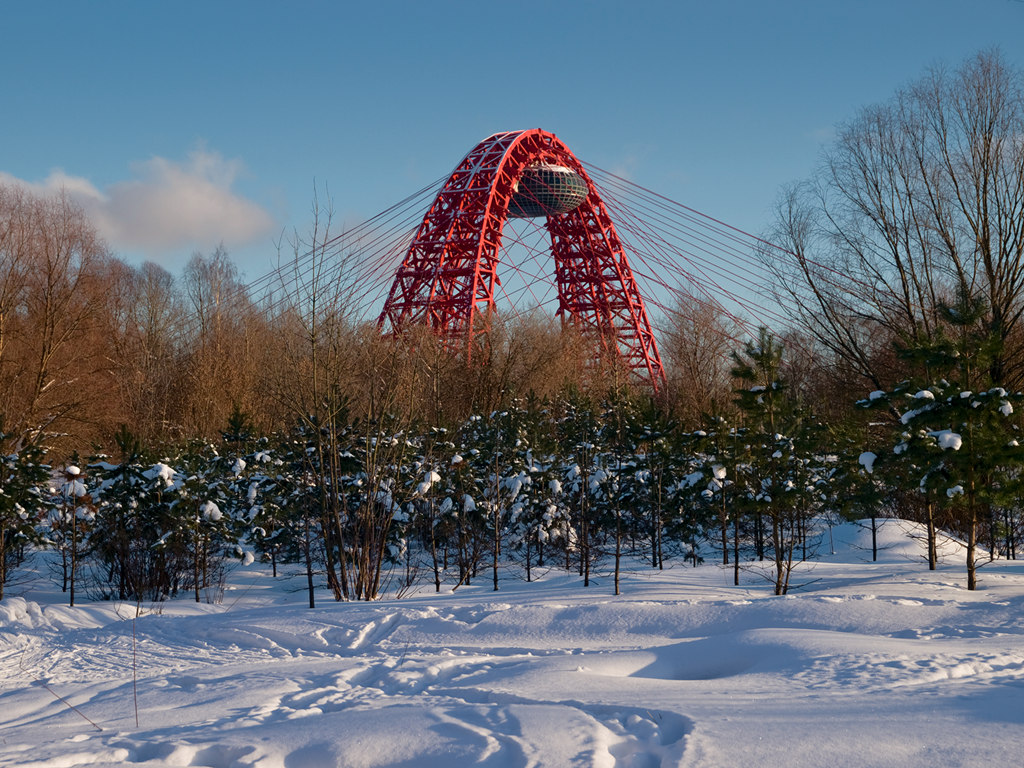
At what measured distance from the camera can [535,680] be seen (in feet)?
18.0

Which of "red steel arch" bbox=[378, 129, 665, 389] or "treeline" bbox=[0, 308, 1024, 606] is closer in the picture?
"treeline" bbox=[0, 308, 1024, 606]

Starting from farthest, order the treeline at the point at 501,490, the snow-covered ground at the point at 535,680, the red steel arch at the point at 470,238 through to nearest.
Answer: the red steel arch at the point at 470,238 < the treeline at the point at 501,490 < the snow-covered ground at the point at 535,680

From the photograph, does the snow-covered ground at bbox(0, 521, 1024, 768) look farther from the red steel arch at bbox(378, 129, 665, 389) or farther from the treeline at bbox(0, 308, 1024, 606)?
the red steel arch at bbox(378, 129, 665, 389)

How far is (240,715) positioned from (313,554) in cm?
957

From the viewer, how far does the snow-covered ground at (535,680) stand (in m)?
4.03

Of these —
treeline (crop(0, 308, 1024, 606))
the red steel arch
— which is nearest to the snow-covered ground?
treeline (crop(0, 308, 1024, 606))

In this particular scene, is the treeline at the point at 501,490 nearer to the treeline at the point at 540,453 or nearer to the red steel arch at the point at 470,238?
the treeline at the point at 540,453

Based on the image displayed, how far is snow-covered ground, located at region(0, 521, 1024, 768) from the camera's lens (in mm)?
4031

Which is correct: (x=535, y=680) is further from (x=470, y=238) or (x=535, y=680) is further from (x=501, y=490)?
(x=470, y=238)

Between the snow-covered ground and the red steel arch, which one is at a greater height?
the red steel arch

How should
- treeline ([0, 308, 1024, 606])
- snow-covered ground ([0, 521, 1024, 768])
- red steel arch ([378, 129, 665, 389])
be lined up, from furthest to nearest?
1. red steel arch ([378, 129, 665, 389])
2. treeline ([0, 308, 1024, 606])
3. snow-covered ground ([0, 521, 1024, 768])

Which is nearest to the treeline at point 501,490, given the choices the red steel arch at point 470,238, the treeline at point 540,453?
the treeline at point 540,453

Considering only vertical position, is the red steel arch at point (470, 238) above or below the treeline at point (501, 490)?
above

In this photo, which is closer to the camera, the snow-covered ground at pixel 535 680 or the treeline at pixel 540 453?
the snow-covered ground at pixel 535 680
